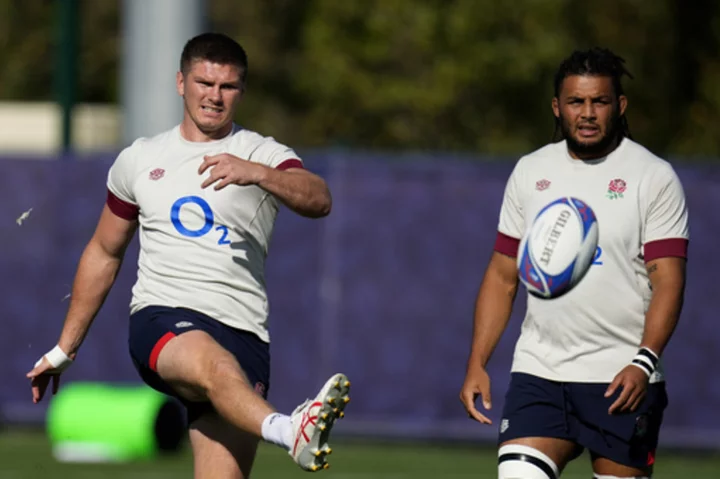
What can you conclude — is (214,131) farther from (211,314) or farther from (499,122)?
(499,122)

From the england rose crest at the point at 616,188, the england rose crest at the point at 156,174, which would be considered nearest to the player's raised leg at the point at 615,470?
the england rose crest at the point at 616,188

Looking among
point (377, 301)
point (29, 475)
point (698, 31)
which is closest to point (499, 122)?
point (698, 31)

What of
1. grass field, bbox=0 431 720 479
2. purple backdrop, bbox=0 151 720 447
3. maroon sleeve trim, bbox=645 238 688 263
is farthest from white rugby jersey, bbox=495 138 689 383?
purple backdrop, bbox=0 151 720 447

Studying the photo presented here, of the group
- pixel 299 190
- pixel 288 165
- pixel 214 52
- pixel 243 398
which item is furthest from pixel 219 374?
pixel 214 52

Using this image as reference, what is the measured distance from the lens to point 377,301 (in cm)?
1594

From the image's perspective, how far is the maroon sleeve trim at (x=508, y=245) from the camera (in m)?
7.75

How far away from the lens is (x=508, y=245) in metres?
7.77

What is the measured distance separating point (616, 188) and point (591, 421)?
3.23 feet

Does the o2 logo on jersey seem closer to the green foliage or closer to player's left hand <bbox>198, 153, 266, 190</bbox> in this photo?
player's left hand <bbox>198, 153, 266, 190</bbox>

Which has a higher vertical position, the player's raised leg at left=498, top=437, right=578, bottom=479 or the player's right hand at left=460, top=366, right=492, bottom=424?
the player's right hand at left=460, top=366, right=492, bottom=424

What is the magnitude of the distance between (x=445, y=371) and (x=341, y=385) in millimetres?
8779

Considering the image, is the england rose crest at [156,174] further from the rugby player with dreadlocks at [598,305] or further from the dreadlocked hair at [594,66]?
the dreadlocked hair at [594,66]

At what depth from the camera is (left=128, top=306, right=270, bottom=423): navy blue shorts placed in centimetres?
771

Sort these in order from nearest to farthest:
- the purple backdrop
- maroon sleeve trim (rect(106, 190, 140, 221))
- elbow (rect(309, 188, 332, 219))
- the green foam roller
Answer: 1. elbow (rect(309, 188, 332, 219))
2. maroon sleeve trim (rect(106, 190, 140, 221))
3. the green foam roller
4. the purple backdrop
